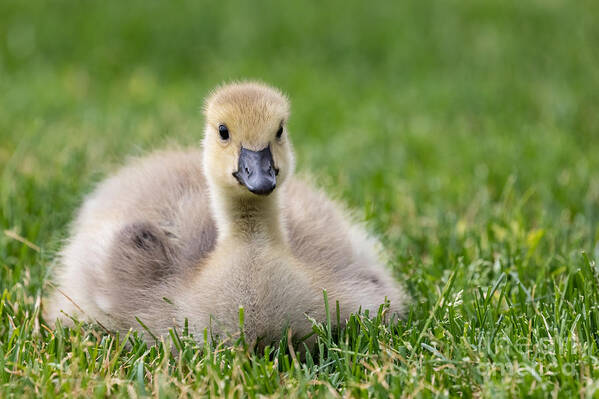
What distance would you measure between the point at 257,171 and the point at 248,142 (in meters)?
0.12

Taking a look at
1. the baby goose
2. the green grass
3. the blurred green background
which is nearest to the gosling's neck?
the baby goose

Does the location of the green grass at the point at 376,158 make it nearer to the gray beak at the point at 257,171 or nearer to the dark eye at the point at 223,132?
the gray beak at the point at 257,171

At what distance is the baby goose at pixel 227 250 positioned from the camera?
241cm

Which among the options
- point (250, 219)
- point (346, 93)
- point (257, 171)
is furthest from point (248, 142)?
point (346, 93)

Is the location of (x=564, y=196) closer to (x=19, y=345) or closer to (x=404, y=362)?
(x=404, y=362)

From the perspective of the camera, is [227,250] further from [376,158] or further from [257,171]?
[376,158]

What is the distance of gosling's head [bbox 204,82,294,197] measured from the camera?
7.91ft


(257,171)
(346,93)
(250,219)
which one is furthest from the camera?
(346,93)

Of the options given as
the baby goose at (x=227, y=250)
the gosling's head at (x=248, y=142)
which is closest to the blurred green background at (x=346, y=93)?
the baby goose at (x=227, y=250)

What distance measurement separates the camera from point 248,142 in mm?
2455

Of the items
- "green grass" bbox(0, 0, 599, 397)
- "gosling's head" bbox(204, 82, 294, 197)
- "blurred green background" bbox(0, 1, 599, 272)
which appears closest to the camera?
"green grass" bbox(0, 0, 599, 397)

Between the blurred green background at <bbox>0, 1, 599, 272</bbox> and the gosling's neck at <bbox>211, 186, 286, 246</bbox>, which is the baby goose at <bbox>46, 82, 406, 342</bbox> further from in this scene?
the blurred green background at <bbox>0, 1, 599, 272</bbox>

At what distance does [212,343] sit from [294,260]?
1.18ft

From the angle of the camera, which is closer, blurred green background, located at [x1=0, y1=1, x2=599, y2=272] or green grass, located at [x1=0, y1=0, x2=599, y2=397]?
green grass, located at [x1=0, y1=0, x2=599, y2=397]
